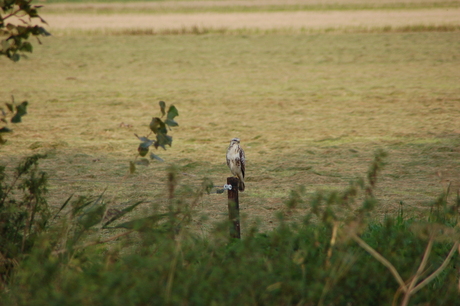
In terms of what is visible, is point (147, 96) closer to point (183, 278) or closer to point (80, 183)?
point (80, 183)

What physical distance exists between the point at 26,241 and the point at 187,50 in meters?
17.1

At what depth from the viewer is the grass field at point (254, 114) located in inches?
285

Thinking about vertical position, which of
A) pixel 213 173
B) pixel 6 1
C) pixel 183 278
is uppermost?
pixel 6 1

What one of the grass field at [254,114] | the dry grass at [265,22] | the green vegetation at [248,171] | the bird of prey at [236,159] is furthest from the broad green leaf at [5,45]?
the dry grass at [265,22]

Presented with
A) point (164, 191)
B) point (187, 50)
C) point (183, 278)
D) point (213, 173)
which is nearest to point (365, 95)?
point (213, 173)

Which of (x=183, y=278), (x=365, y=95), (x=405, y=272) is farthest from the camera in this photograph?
(x=365, y=95)

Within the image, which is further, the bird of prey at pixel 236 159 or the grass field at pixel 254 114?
the grass field at pixel 254 114

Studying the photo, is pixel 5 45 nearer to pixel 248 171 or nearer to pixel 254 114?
pixel 248 171

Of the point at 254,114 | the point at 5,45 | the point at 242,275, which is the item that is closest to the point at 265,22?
the point at 254,114

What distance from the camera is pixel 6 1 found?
3.64m

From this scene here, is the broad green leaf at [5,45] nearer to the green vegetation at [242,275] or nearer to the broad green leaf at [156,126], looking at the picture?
the broad green leaf at [156,126]

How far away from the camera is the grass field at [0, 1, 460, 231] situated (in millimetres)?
7242

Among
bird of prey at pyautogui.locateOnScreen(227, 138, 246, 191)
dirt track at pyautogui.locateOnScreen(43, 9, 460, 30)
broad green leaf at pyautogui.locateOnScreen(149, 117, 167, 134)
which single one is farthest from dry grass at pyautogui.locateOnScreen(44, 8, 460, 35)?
broad green leaf at pyautogui.locateOnScreen(149, 117, 167, 134)

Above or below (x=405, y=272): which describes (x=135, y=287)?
above
